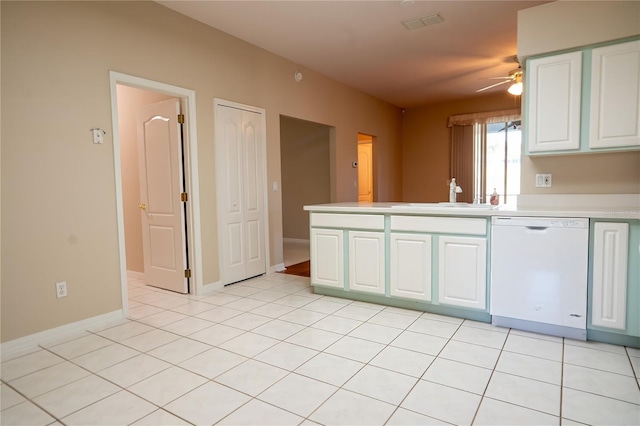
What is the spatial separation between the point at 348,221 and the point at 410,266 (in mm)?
736

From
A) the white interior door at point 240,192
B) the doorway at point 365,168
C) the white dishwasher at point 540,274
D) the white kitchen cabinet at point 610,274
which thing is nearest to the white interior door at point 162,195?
the white interior door at point 240,192

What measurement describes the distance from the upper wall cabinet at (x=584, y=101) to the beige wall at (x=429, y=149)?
4.85 m

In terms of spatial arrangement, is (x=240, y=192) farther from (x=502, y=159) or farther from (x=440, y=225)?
(x=502, y=159)

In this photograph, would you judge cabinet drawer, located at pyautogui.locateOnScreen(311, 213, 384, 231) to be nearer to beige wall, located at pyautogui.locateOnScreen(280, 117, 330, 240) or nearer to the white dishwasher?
the white dishwasher

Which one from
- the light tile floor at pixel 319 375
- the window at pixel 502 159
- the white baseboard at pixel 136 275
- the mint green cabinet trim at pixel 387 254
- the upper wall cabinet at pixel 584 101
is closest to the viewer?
the light tile floor at pixel 319 375

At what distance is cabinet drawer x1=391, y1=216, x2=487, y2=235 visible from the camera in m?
2.91

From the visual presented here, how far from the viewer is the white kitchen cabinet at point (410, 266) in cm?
316

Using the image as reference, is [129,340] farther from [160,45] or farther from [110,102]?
[160,45]

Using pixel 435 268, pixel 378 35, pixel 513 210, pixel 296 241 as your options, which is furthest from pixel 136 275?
pixel 513 210

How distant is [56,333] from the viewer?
111 inches

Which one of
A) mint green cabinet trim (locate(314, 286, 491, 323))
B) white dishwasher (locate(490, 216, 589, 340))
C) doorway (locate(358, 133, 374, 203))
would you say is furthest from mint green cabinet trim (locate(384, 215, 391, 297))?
doorway (locate(358, 133, 374, 203))

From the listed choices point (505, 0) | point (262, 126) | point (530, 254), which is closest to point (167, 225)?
point (262, 126)

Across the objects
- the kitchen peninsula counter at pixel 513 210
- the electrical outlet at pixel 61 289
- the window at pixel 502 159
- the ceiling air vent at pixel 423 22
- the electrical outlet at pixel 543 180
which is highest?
the ceiling air vent at pixel 423 22

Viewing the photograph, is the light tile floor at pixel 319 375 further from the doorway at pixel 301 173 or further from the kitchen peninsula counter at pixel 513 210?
the doorway at pixel 301 173
